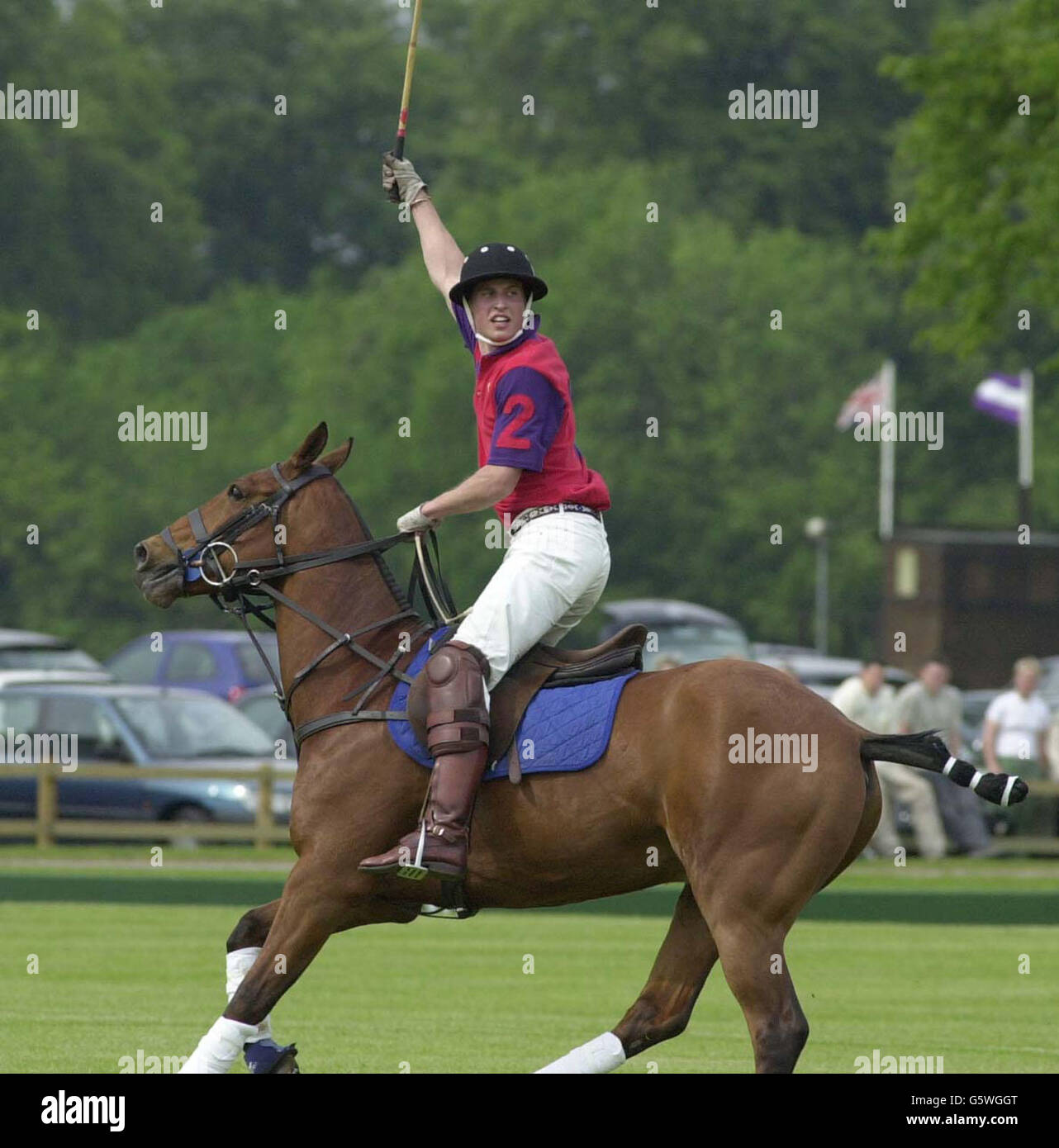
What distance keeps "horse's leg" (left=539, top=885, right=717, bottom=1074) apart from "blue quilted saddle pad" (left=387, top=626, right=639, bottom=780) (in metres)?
0.62

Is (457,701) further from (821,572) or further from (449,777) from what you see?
(821,572)

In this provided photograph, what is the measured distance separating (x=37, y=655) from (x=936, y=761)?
77.1 ft

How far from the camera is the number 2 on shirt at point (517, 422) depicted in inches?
316

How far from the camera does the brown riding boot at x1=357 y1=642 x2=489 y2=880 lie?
7.67 metres

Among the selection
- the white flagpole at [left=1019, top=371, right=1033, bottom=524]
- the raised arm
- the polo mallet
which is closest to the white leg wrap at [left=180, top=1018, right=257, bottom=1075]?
the raised arm

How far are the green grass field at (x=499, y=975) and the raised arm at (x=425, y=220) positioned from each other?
2890 millimetres

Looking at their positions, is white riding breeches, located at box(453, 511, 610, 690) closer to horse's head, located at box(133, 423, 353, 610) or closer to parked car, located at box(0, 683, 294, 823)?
horse's head, located at box(133, 423, 353, 610)

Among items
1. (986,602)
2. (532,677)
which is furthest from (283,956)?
(986,602)

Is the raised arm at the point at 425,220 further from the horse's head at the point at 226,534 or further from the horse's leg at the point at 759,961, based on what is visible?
the horse's leg at the point at 759,961

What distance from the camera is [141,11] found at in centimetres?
6819

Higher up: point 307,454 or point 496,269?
point 496,269

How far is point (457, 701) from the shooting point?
306 inches
